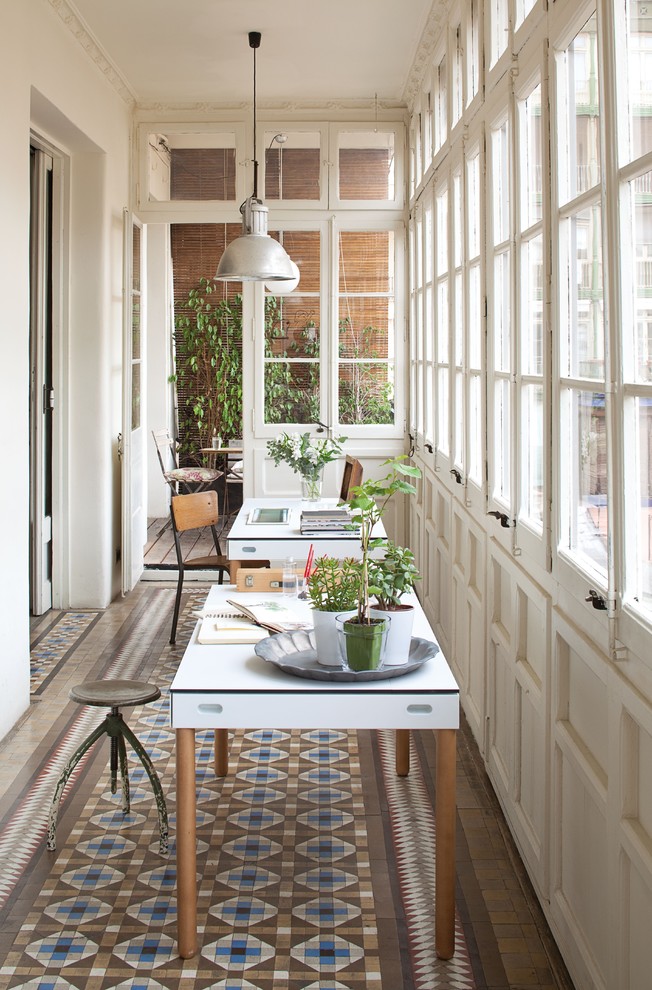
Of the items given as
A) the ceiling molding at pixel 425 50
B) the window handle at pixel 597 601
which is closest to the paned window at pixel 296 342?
the ceiling molding at pixel 425 50

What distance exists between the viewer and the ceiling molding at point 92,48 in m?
5.89

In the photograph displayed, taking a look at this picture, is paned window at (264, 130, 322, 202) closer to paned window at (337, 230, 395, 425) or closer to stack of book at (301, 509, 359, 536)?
paned window at (337, 230, 395, 425)

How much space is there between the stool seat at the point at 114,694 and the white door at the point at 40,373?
3171 mm

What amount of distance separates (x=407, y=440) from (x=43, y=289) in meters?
2.99

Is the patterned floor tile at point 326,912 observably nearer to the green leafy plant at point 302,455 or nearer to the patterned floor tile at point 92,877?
the patterned floor tile at point 92,877

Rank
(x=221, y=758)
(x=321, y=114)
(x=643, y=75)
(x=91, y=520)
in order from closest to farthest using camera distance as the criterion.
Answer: (x=643, y=75) → (x=221, y=758) → (x=91, y=520) → (x=321, y=114)

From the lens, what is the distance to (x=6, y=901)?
3.31m

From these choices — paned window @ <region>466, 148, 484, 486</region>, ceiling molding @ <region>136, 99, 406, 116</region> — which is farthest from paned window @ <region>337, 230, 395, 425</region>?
paned window @ <region>466, 148, 484, 486</region>

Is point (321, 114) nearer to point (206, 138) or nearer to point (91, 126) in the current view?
point (206, 138)

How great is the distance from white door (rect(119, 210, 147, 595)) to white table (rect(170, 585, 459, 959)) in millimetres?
4693

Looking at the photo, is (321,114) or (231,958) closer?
(231,958)

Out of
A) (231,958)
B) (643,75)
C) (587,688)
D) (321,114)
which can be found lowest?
(231,958)

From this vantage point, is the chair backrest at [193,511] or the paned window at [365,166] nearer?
the chair backrest at [193,511]

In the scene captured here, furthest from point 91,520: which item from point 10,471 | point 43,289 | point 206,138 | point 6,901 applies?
point 6,901
